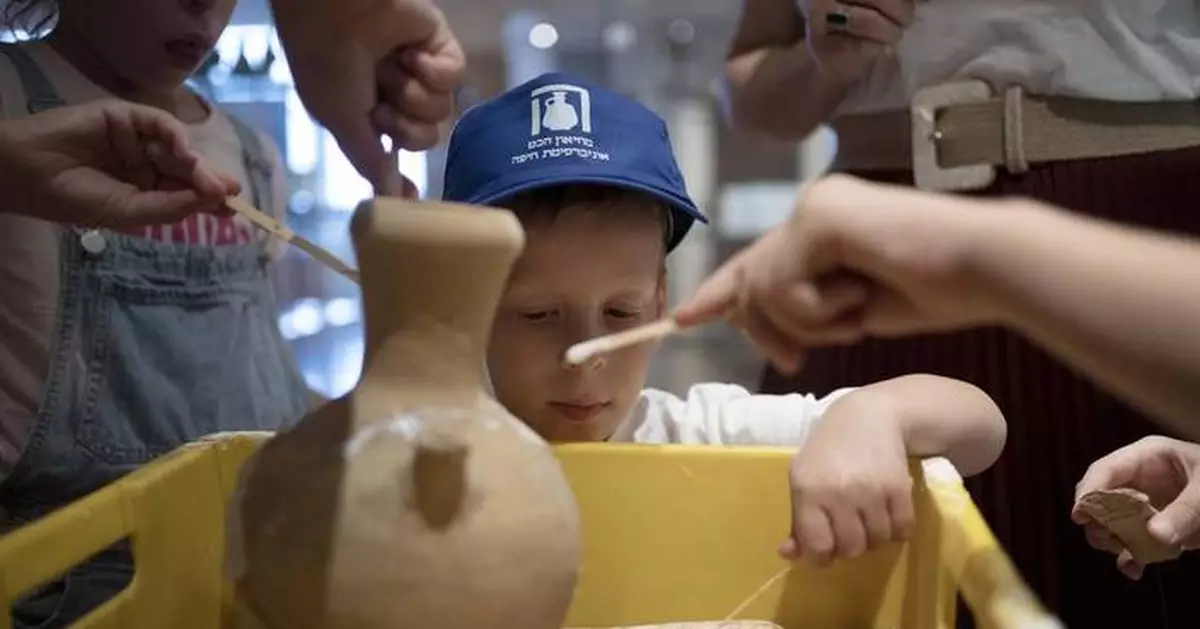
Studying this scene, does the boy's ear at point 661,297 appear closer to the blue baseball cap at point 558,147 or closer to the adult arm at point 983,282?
the blue baseball cap at point 558,147

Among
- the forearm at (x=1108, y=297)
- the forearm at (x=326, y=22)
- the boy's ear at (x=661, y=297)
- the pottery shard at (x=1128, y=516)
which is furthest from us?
the boy's ear at (x=661, y=297)

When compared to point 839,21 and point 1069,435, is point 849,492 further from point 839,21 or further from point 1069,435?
point 839,21

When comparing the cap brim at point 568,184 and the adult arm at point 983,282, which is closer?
the adult arm at point 983,282

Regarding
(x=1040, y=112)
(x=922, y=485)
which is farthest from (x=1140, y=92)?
(x=922, y=485)

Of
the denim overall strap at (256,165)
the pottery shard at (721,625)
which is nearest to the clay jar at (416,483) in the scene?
the pottery shard at (721,625)

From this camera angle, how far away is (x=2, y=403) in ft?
2.80

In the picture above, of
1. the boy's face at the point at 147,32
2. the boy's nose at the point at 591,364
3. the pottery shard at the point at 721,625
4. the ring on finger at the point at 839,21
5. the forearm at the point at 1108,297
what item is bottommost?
the pottery shard at the point at 721,625

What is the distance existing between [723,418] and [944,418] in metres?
0.21

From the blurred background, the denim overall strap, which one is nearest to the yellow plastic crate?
the denim overall strap

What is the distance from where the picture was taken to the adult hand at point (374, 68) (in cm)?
80

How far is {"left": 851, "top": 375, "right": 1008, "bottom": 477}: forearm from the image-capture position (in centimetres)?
73

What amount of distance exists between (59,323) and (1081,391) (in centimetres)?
73

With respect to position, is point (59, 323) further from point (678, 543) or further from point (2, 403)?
point (678, 543)

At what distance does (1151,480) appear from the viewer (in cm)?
72
